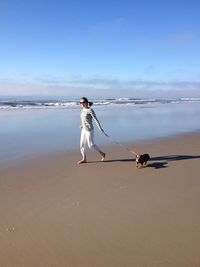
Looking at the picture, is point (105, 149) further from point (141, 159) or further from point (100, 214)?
point (100, 214)

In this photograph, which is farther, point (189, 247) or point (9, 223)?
point (9, 223)

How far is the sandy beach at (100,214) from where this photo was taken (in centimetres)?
390

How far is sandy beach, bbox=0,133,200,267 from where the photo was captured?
390 centimetres

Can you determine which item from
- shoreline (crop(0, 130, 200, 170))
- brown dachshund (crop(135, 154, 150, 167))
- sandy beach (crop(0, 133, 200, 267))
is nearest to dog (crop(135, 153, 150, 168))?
brown dachshund (crop(135, 154, 150, 167))

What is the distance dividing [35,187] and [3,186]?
1.97ft

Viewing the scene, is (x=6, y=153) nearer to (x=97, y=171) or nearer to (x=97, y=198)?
(x=97, y=171)

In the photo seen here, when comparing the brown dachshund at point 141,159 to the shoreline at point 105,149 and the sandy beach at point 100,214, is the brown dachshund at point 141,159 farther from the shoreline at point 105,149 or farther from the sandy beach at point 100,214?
the shoreline at point 105,149

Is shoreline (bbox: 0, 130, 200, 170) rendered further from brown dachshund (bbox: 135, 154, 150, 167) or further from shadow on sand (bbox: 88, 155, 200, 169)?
brown dachshund (bbox: 135, 154, 150, 167)

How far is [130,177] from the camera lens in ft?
23.5

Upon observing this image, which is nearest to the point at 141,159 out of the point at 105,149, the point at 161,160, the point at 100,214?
the point at 161,160

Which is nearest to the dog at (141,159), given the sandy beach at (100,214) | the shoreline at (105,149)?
the sandy beach at (100,214)

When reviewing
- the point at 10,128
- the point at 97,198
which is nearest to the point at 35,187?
the point at 97,198

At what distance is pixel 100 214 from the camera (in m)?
5.08

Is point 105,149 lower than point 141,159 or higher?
lower
